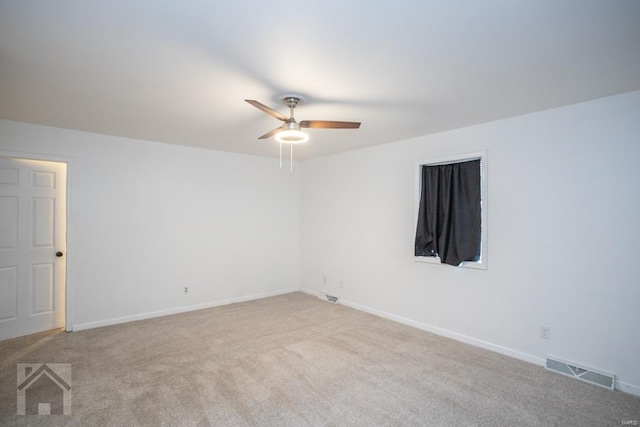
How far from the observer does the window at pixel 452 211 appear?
3609 millimetres

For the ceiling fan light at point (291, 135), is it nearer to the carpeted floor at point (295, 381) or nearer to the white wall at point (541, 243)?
the white wall at point (541, 243)

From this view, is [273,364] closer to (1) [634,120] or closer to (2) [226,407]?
(2) [226,407]

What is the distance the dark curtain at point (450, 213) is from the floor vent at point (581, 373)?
3.89 ft

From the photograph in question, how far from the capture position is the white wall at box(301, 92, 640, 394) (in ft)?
8.95

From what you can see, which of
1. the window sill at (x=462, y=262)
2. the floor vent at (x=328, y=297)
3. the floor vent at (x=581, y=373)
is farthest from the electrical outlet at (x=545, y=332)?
the floor vent at (x=328, y=297)

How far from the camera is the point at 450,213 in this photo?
12.6 feet

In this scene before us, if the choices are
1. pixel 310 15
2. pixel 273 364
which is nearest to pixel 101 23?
pixel 310 15

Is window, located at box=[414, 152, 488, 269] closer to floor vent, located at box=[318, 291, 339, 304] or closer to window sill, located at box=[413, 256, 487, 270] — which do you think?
window sill, located at box=[413, 256, 487, 270]

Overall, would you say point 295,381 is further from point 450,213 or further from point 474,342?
point 450,213

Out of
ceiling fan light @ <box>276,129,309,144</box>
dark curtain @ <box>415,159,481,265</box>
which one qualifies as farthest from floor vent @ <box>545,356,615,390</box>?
ceiling fan light @ <box>276,129,309,144</box>

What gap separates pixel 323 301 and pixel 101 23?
15.1 ft

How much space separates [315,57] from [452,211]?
2563mm

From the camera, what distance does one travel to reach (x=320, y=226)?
5738 millimetres

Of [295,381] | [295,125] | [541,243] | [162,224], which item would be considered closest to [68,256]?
[162,224]
